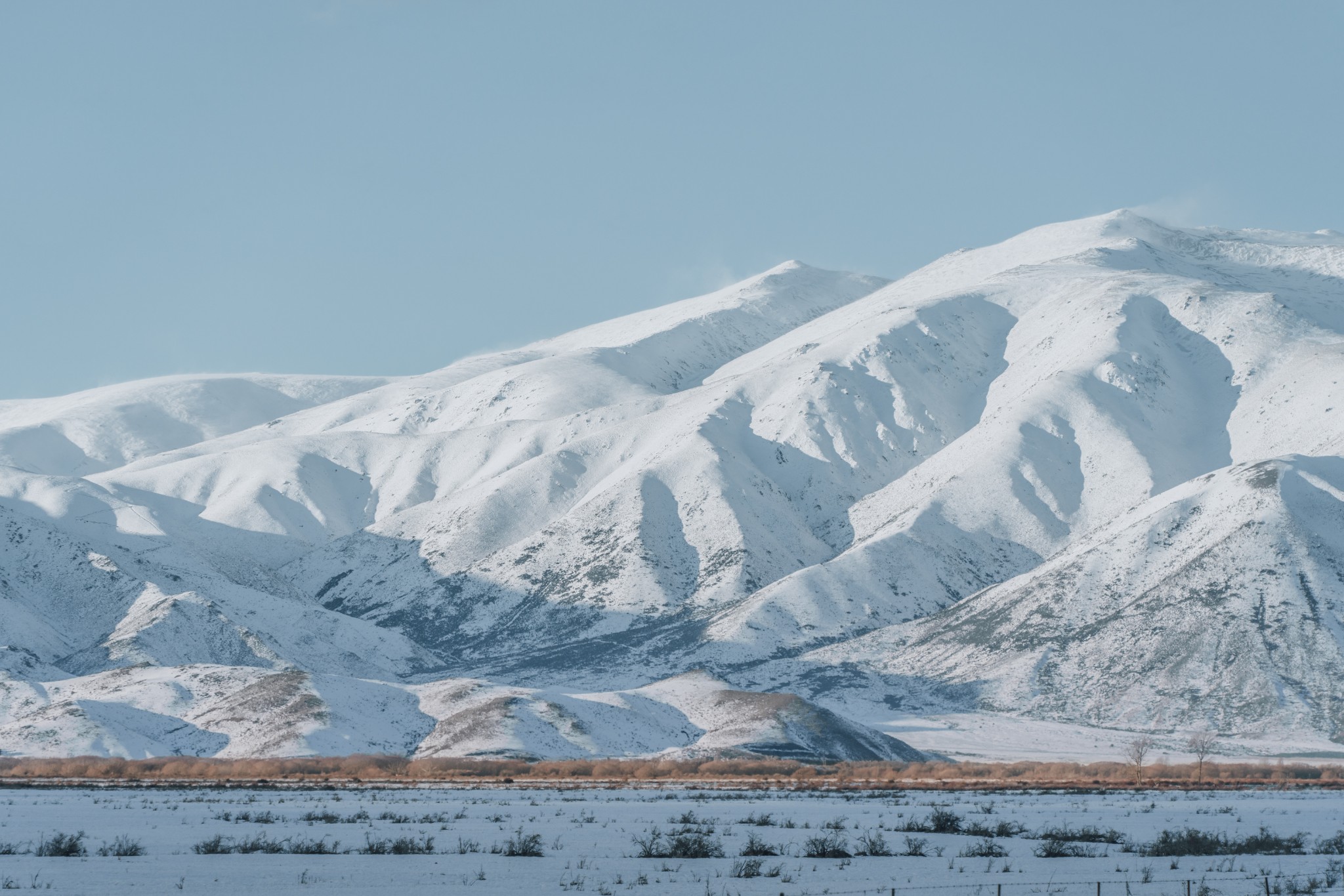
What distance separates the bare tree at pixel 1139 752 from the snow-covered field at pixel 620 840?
2907cm

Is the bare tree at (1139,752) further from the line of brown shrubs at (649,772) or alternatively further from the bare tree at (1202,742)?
the bare tree at (1202,742)

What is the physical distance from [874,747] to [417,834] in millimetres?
81669

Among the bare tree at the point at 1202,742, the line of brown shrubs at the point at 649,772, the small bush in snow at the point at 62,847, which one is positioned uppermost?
the small bush in snow at the point at 62,847

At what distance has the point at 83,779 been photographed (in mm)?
77562

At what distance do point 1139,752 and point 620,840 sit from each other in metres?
65.4

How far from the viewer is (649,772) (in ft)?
277

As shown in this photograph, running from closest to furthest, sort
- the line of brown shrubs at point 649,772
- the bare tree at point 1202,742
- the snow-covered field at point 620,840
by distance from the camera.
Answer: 1. the snow-covered field at point 620,840
2. the line of brown shrubs at point 649,772
3. the bare tree at point 1202,742

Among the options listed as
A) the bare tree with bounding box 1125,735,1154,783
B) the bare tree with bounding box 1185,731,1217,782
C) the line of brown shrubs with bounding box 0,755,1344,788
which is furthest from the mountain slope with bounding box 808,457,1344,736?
the line of brown shrubs with bounding box 0,755,1344,788

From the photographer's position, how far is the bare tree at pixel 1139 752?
89312 millimetres

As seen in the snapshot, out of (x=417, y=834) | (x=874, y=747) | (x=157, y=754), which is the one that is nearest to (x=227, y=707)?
(x=157, y=754)

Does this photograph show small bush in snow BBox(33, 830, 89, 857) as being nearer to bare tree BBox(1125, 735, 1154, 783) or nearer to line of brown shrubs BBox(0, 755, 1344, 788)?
line of brown shrubs BBox(0, 755, 1344, 788)

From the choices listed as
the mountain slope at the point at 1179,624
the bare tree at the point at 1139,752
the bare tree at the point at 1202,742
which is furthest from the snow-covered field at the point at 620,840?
the mountain slope at the point at 1179,624

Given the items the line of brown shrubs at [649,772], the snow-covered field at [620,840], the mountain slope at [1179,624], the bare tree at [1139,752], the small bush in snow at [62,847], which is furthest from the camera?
the mountain slope at [1179,624]

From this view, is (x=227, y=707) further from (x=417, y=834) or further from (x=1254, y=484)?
(x=1254, y=484)
